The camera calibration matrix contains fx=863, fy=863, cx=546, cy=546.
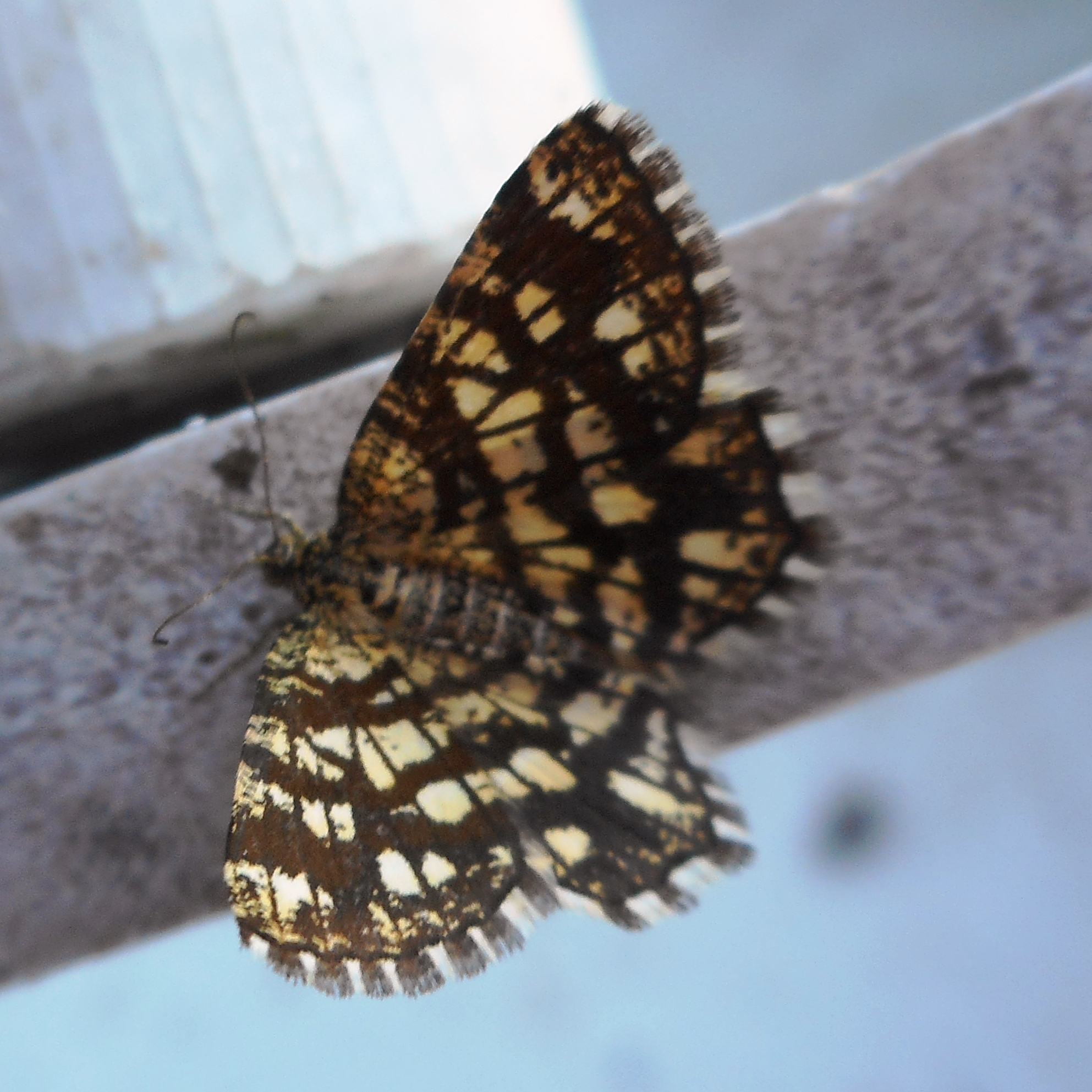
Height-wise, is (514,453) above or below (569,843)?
above

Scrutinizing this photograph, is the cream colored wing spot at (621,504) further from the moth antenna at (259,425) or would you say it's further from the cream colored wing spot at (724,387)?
the moth antenna at (259,425)

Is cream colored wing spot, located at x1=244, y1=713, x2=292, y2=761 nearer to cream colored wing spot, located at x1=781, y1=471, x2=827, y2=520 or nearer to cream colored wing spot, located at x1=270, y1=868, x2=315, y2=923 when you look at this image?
cream colored wing spot, located at x1=270, y1=868, x2=315, y2=923

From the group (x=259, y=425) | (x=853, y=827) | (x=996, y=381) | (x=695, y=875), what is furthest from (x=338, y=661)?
(x=853, y=827)

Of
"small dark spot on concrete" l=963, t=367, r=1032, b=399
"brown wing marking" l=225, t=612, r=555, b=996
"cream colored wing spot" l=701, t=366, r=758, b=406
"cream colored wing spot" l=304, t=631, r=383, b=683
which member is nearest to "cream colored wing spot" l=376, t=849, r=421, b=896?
"brown wing marking" l=225, t=612, r=555, b=996

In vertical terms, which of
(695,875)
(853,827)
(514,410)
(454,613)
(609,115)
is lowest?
(853,827)

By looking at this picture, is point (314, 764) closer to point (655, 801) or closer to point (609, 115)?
point (655, 801)

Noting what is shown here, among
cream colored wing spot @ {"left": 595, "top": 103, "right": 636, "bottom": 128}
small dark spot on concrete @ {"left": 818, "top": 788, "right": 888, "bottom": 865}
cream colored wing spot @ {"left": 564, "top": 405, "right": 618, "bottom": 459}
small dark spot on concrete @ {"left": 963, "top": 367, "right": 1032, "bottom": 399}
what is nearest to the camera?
cream colored wing spot @ {"left": 595, "top": 103, "right": 636, "bottom": 128}

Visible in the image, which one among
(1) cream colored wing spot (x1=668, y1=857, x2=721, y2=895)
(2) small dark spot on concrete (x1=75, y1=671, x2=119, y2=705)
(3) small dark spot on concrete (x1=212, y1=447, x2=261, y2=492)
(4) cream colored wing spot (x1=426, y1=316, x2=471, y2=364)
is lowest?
(1) cream colored wing spot (x1=668, y1=857, x2=721, y2=895)

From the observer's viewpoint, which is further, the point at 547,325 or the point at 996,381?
the point at 996,381

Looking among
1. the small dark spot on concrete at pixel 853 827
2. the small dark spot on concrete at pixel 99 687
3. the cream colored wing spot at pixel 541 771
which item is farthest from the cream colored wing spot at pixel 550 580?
the small dark spot on concrete at pixel 853 827
